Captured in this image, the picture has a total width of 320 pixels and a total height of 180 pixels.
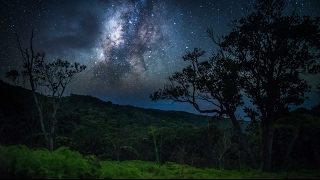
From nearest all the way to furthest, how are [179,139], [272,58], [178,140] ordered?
1. [272,58]
2. [179,139]
3. [178,140]

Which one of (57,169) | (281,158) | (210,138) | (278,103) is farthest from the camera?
(210,138)

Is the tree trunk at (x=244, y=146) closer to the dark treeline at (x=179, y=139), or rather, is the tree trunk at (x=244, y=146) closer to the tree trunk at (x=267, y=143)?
the tree trunk at (x=267, y=143)

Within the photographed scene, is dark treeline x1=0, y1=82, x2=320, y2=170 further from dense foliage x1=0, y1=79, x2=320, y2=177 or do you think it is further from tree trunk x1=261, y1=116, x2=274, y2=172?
tree trunk x1=261, y1=116, x2=274, y2=172

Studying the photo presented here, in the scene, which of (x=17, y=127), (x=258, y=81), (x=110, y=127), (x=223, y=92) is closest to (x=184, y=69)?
(x=223, y=92)

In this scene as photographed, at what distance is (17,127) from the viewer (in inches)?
1387

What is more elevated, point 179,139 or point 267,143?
point 267,143

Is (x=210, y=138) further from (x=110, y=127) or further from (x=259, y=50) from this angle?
(x=259, y=50)

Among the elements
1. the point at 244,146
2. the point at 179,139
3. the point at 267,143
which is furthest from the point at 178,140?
the point at 267,143

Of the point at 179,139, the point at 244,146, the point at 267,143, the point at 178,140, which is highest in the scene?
the point at 267,143

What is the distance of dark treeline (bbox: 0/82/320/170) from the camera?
17781 mm

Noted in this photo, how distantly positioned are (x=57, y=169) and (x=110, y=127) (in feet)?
82.2

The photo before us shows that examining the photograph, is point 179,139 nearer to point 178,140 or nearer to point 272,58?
point 178,140

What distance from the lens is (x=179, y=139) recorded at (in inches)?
1220

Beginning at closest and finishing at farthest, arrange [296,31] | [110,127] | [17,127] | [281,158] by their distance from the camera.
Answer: [296,31] < [281,158] < [110,127] < [17,127]
